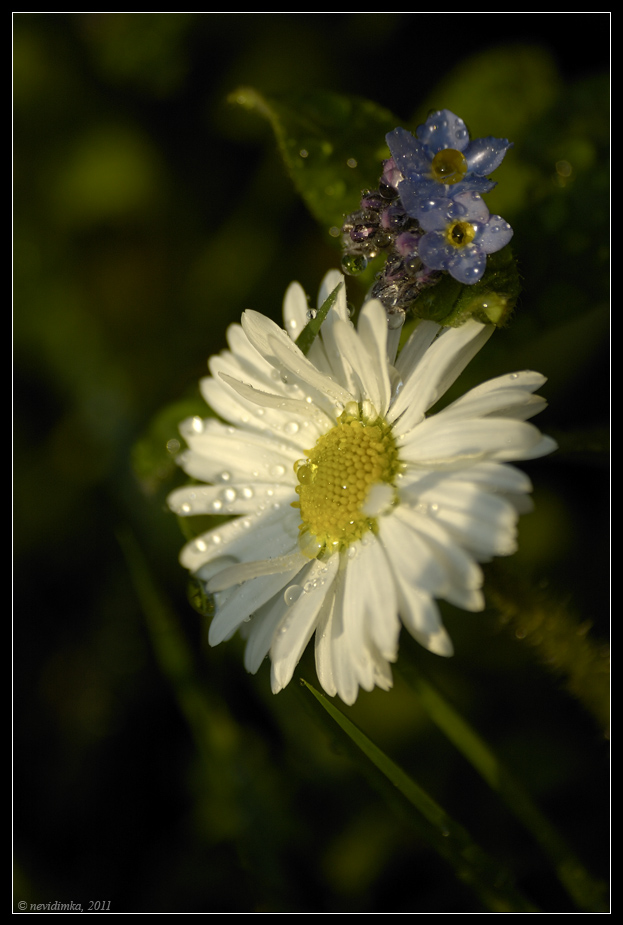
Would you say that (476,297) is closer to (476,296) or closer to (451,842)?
(476,296)

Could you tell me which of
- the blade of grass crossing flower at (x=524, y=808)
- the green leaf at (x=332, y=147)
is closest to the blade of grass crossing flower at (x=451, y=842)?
the blade of grass crossing flower at (x=524, y=808)

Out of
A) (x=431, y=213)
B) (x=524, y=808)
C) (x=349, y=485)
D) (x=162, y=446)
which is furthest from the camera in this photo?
(x=162, y=446)

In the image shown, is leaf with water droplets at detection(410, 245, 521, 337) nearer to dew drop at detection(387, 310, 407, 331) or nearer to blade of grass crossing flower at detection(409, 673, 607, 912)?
dew drop at detection(387, 310, 407, 331)

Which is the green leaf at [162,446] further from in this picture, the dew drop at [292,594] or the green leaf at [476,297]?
the green leaf at [476,297]

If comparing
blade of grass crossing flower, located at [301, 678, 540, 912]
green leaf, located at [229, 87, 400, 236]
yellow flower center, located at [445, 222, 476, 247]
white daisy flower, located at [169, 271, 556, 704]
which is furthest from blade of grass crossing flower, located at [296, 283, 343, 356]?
blade of grass crossing flower, located at [301, 678, 540, 912]

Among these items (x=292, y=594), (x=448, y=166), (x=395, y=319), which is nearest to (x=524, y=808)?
(x=292, y=594)
